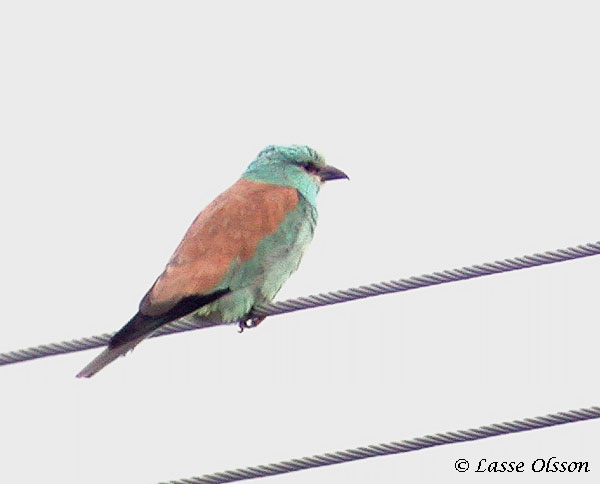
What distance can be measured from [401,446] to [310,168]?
254cm

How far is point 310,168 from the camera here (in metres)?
6.62

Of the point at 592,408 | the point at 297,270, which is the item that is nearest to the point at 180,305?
the point at 297,270

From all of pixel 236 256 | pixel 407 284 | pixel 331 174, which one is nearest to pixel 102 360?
pixel 236 256

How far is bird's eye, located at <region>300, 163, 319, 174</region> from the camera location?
6594mm

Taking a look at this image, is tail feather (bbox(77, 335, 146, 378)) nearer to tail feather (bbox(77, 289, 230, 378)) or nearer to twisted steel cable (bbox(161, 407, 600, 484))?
tail feather (bbox(77, 289, 230, 378))

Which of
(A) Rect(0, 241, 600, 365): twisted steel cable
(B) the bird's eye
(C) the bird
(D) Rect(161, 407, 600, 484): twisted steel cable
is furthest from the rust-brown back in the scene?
(D) Rect(161, 407, 600, 484): twisted steel cable

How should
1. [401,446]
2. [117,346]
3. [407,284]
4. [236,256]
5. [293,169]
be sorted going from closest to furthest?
[401,446] → [407,284] → [117,346] → [236,256] → [293,169]

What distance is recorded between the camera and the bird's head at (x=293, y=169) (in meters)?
6.45

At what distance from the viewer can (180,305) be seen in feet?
17.7

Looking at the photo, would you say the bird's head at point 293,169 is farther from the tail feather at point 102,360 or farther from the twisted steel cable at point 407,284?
the twisted steel cable at point 407,284

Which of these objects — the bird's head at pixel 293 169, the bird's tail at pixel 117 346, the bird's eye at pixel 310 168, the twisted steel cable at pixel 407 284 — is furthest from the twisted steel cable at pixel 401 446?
the bird's eye at pixel 310 168

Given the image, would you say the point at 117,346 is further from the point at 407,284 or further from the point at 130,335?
the point at 407,284

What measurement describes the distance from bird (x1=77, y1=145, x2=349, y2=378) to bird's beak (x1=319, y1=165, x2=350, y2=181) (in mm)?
210

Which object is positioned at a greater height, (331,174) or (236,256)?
(331,174)
